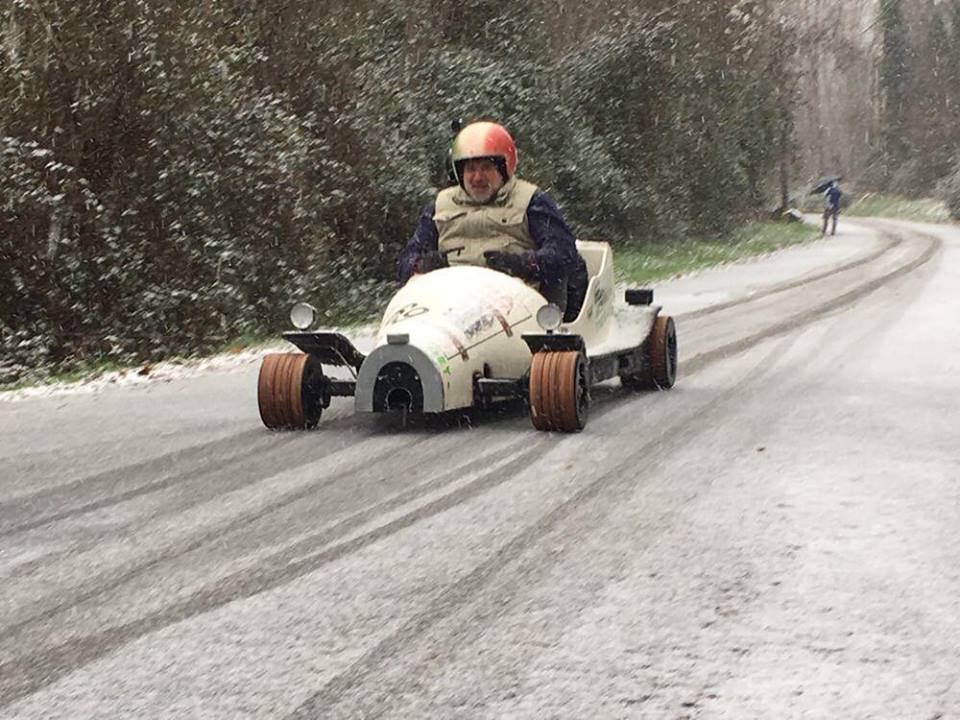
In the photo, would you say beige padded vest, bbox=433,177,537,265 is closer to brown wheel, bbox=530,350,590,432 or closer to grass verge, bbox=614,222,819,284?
brown wheel, bbox=530,350,590,432

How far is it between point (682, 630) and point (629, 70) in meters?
28.6

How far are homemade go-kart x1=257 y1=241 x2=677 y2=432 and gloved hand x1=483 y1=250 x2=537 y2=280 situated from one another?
191 mm

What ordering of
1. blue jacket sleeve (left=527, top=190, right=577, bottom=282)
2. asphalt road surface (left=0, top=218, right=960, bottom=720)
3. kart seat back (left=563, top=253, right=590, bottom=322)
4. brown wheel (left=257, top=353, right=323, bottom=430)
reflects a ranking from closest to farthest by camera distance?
asphalt road surface (left=0, top=218, right=960, bottom=720) < brown wheel (left=257, top=353, right=323, bottom=430) < blue jacket sleeve (left=527, top=190, right=577, bottom=282) < kart seat back (left=563, top=253, right=590, bottom=322)

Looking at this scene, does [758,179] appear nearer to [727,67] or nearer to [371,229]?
[727,67]

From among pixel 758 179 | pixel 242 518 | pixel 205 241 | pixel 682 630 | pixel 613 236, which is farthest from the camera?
pixel 758 179

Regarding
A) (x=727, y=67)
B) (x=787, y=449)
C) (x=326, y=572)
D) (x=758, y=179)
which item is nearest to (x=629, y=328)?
(x=787, y=449)

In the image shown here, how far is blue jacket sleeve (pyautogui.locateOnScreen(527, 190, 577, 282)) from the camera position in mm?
8719

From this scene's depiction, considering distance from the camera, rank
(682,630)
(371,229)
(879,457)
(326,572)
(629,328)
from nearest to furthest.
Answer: (682,630) < (326,572) < (879,457) < (629,328) < (371,229)

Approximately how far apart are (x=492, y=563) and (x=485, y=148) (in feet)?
15.8

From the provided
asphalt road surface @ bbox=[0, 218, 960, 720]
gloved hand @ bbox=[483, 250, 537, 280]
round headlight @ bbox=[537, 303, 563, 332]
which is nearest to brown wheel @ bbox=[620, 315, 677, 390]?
asphalt road surface @ bbox=[0, 218, 960, 720]

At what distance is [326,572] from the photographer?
4.48m

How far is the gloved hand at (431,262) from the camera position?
28.8 ft

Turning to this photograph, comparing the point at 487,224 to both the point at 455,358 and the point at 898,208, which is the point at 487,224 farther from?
the point at 898,208

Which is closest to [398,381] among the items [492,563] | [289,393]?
[289,393]
